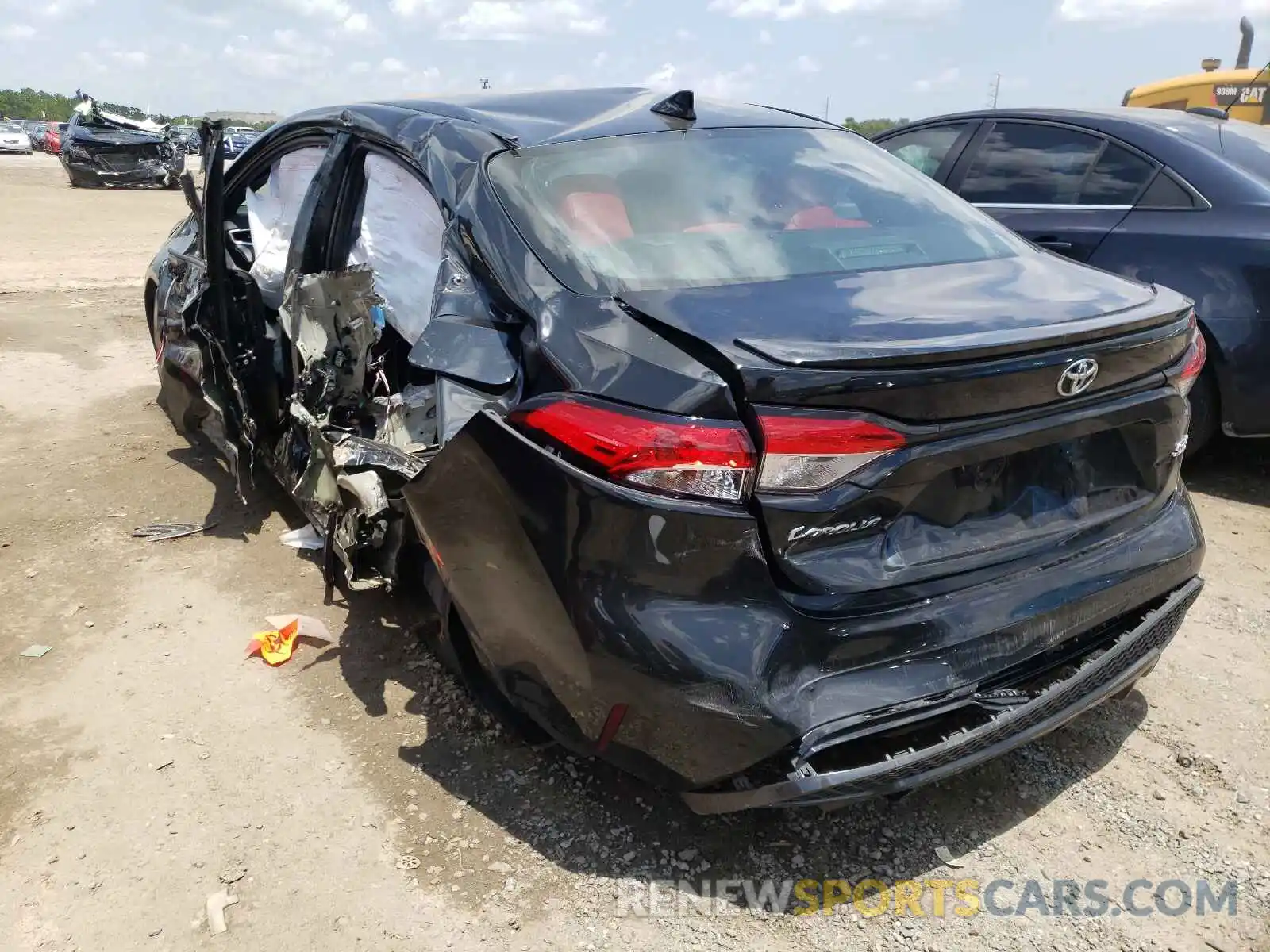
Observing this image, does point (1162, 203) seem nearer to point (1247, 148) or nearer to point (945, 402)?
point (1247, 148)

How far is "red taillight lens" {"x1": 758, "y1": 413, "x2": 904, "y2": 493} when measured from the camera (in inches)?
68.1

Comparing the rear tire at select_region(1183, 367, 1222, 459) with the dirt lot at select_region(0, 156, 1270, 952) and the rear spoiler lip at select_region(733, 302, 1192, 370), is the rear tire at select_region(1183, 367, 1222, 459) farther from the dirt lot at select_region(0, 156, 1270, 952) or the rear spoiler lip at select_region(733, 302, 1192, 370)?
the rear spoiler lip at select_region(733, 302, 1192, 370)

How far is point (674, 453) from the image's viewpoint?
1.76m

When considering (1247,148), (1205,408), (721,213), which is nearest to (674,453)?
(721,213)

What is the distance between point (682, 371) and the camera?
1.80 meters

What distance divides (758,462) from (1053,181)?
3.88 meters

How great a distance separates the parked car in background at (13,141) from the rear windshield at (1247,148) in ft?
149

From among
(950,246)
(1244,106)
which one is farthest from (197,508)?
(1244,106)

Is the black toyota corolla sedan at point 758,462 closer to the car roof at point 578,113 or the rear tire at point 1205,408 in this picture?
the car roof at point 578,113

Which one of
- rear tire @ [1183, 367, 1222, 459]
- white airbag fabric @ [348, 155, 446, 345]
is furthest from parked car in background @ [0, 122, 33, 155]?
rear tire @ [1183, 367, 1222, 459]

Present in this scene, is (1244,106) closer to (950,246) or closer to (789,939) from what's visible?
(950,246)

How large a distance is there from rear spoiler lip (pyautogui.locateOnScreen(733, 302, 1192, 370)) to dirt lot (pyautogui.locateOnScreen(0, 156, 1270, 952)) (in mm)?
1200

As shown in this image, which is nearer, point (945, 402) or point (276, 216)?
point (945, 402)

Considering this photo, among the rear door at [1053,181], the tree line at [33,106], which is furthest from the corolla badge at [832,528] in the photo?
the tree line at [33,106]
